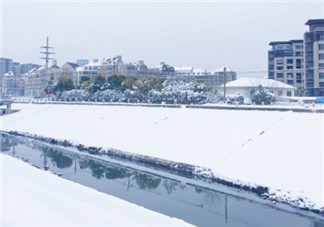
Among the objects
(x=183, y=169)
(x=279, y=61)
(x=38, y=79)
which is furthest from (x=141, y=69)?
(x=183, y=169)

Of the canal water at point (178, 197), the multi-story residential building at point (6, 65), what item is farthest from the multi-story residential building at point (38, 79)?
the canal water at point (178, 197)

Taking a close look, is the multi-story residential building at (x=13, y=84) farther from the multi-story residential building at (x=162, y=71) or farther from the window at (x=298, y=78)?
the window at (x=298, y=78)

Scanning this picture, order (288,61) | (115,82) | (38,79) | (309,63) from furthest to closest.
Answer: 1. (38,79)
2. (288,61)
3. (309,63)
4. (115,82)

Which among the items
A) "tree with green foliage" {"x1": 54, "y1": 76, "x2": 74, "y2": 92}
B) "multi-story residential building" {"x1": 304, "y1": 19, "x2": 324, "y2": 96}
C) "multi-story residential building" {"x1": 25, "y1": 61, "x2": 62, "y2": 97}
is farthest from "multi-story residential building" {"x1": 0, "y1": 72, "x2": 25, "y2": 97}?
"multi-story residential building" {"x1": 304, "y1": 19, "x2": 324, "y2": 96}

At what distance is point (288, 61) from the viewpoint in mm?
45781

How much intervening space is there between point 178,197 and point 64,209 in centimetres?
393

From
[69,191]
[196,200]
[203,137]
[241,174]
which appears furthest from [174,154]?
[69,191]

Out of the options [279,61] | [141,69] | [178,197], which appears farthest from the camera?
[141,69]

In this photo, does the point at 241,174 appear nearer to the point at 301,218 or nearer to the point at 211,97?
the point at 301,218

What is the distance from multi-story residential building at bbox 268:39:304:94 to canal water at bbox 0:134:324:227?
35.5m

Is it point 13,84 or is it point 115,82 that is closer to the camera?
point 115,82

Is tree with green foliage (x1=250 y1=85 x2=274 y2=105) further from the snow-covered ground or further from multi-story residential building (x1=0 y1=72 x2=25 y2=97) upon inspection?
multi-story residential building (x1=0 y1=72 x2=25 y2=97)

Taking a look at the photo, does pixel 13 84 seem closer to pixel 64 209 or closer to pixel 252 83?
pixel 252 83

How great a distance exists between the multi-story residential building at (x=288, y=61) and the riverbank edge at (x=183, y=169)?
107ft
